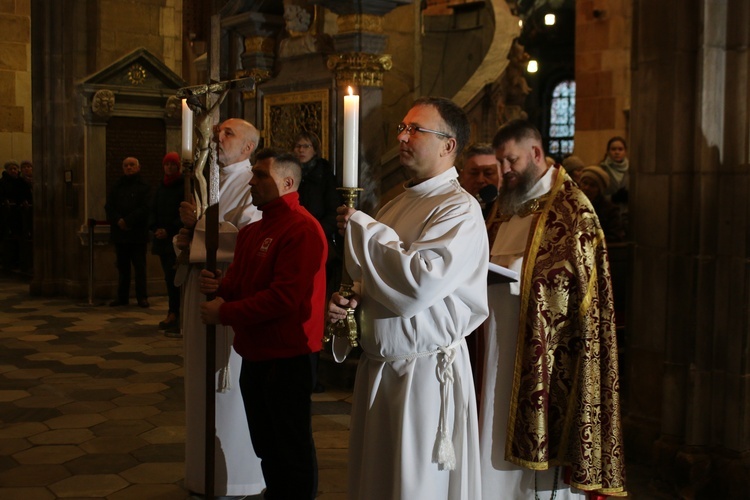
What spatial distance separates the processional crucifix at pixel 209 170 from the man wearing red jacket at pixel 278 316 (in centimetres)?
19

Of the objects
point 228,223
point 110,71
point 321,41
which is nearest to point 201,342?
point 228,223

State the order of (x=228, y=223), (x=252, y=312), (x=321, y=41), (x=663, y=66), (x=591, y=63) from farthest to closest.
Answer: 1. (x=591, y=63)
2. (x=321, y=41)
3. (x=663, y=66)
4. (x=228, y=223)
5. (x=252, y=312)

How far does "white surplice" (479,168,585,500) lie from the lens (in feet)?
12.3

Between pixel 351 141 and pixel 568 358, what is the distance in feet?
5.42

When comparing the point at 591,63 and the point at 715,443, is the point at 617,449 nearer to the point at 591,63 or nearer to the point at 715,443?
the point at 715,443

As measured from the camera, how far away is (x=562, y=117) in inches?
1088

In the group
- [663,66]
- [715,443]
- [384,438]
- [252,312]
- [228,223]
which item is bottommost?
[715,443]

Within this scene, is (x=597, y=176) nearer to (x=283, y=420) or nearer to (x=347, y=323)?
(x=283, y=420)

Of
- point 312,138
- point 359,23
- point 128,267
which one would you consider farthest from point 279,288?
point 128,267

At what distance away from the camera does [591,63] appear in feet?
42.1

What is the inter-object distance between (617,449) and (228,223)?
6.57 feet

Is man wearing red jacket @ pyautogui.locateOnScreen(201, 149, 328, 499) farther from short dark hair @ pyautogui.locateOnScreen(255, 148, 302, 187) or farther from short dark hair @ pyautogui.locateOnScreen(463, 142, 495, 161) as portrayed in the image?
short dark hair @ pyautogui.locateOnScreen(463, 142, 495, 161)

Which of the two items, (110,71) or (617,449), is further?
(110,71)

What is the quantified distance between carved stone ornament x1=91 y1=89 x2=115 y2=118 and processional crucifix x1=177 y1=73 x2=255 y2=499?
26.5ft
